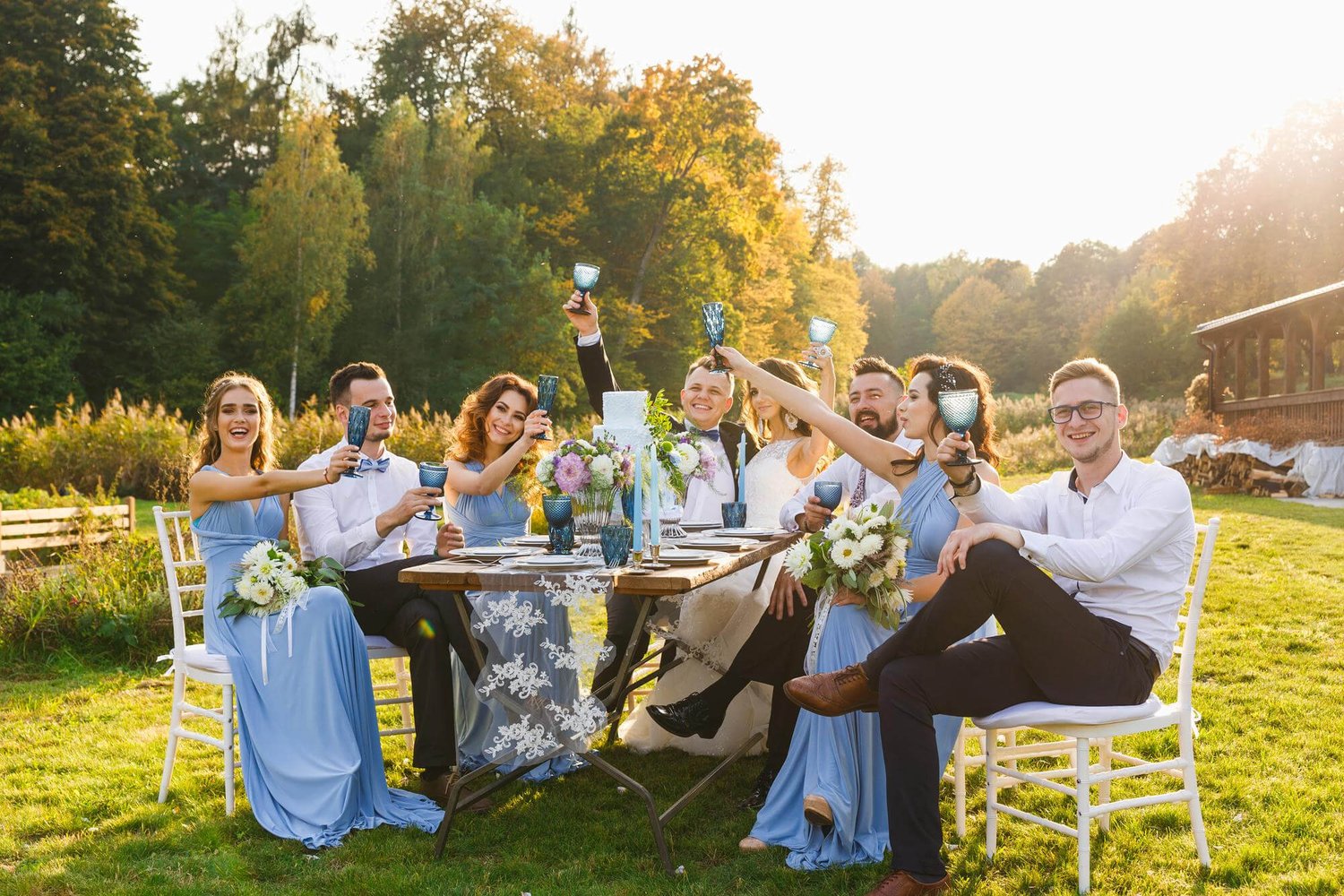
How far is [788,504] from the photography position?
15.3ft

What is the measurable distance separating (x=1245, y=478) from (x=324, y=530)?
1598 centimetres

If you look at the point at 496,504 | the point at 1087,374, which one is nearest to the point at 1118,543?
the point at 1087,374

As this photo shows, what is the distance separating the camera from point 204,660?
4117 millimetres

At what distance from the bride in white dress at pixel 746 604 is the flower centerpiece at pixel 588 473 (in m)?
0.86

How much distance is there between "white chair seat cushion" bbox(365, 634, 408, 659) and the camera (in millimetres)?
4348

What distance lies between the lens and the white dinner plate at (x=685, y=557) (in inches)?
139

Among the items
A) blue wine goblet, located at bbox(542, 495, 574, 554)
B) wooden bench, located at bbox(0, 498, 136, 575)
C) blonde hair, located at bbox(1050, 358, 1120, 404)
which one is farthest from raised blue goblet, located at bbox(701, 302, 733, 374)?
wooden bench, located at bbox(0, 498, 136, 575)

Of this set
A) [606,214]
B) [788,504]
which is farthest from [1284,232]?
[788,504]

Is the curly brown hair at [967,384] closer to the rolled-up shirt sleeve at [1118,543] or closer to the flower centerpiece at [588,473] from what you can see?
the rolled-up shirt sleeve at [1118,543]

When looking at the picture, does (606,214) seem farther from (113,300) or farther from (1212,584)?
A: (1212,584)

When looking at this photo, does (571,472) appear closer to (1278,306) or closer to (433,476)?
(433,476)

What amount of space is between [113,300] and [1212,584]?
2735cm

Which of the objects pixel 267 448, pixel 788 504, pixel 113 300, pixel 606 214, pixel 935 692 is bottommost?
Result: pixel 935 692

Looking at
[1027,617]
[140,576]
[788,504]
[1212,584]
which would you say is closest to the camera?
[1027,617]
